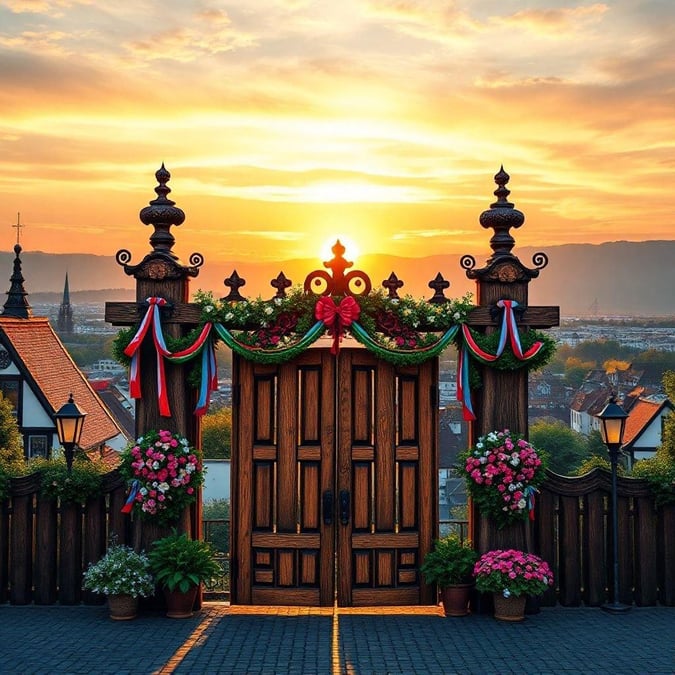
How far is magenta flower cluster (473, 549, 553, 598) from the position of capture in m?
9.24

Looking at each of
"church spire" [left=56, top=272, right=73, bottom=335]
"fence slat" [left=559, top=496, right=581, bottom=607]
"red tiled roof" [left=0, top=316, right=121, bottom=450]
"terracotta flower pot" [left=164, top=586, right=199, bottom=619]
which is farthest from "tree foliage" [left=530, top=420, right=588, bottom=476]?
"church spire" [left=56, top=272, right=73, bottom=335]

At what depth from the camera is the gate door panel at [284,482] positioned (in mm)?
9828

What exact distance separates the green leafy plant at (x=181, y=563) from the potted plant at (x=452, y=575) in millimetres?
2312

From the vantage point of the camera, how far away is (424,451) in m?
9.95

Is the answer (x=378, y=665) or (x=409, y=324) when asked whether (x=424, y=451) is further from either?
(x=378, y=665)

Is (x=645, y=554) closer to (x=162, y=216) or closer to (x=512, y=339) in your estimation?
(x=512, y=339)

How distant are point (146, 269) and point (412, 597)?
4590mm

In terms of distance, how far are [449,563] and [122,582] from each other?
3.40 meters

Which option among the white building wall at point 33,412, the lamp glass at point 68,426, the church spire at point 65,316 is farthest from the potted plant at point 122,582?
the church spire at point 65,316

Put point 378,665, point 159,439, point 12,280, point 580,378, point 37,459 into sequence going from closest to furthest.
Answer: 1. point 378,665
2. point 159,439
3. point 37,459
4. point 12,280
5. point 580,378

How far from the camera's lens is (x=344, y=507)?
32.0 ft

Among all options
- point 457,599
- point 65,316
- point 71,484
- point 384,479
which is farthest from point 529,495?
point 65,316

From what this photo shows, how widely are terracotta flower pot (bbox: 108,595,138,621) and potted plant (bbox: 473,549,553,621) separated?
3579 millimetres

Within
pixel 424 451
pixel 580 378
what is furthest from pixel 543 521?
pixel 580 378
